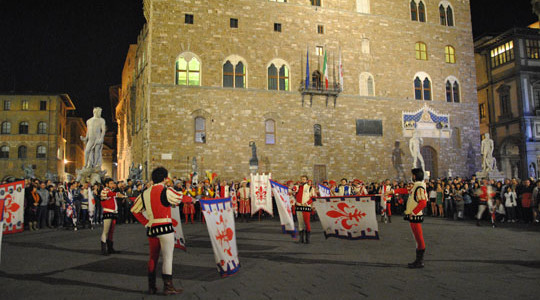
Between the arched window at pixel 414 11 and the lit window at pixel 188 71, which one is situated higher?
the arched window at pixel 414 11

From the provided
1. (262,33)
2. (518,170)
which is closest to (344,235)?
(262,33)

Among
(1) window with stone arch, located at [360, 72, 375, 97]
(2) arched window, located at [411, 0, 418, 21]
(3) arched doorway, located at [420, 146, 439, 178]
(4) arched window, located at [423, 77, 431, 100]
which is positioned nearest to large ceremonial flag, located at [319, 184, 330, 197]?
(1) window with stone arch, located at [360, 72, 375, 97]

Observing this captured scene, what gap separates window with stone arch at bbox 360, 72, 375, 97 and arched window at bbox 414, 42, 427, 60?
477 centimetres

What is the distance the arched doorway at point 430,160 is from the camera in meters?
28.4

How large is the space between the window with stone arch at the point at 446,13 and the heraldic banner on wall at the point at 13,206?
3111cm

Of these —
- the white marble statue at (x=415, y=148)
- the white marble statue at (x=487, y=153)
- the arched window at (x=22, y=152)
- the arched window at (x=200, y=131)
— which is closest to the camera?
the white marble statue at (x=487, y=153)

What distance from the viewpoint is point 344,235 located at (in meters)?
9.59

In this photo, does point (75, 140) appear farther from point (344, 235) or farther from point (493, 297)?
point (493, 297)

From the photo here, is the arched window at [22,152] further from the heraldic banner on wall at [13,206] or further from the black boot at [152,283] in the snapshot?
the black boot at [152,283]

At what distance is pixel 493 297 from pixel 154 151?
20.4m

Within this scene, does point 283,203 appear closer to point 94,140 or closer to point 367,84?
point 94,140

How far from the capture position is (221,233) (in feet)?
20.6

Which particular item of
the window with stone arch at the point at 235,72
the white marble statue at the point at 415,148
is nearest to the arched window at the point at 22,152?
the window with stone arch at the point at 235,72

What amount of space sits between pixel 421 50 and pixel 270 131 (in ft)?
47.0
